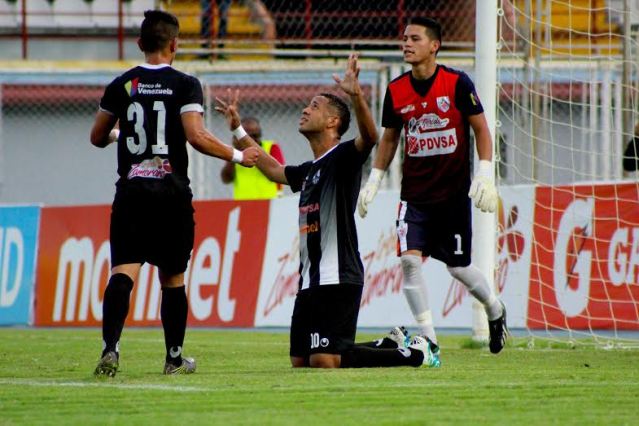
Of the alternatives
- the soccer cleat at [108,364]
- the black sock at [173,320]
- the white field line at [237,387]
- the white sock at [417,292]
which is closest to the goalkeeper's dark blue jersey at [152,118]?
the black sock at [173,320]

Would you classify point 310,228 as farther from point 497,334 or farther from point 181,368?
point 497,334

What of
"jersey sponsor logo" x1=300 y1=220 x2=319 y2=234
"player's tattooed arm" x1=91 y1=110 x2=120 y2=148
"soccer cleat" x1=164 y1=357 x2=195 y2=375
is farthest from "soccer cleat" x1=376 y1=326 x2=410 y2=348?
"player's tattooed arm" x1=91 y1=110 x2=120 y2=148

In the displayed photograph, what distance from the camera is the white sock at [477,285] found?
9.34 metres

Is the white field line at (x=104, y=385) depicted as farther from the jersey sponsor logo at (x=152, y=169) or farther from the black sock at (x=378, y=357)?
the black sock at (x=378, y=357)

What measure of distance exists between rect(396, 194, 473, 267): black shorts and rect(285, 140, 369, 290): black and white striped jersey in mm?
847

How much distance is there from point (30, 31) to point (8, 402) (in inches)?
666

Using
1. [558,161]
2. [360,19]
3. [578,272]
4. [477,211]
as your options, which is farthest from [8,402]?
[360,19]

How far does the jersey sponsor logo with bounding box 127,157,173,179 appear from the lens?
7582 mm

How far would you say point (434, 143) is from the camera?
30.2 ft

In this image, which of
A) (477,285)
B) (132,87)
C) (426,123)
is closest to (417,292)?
(477,285)

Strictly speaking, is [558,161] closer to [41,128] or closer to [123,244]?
[41,128]

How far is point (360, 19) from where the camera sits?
65.4 ft

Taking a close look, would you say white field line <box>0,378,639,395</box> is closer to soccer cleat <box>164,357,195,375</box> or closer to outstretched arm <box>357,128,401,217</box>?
soccer cleat <box>164,357,195,375</box>

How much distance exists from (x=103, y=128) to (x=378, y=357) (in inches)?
82.2
